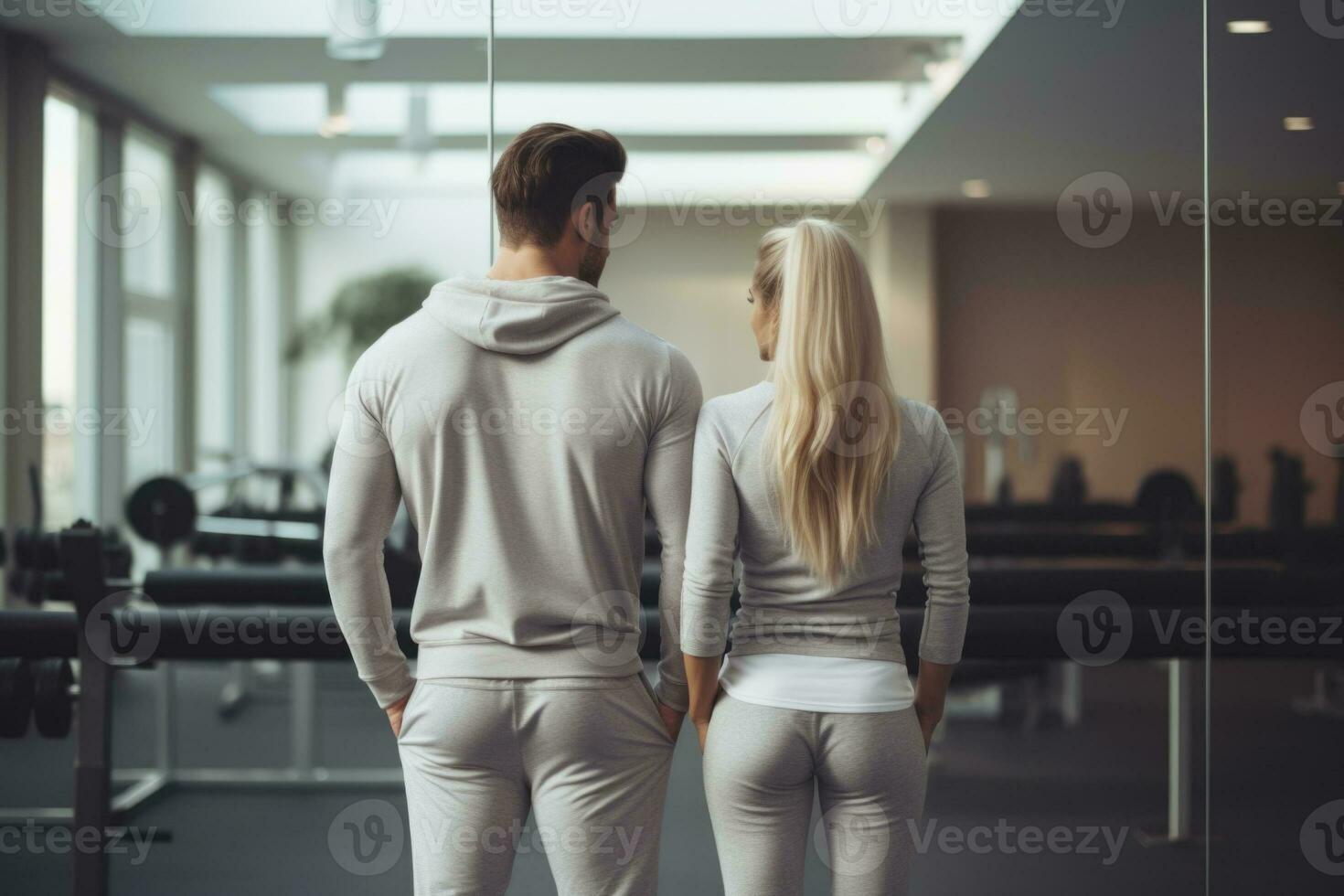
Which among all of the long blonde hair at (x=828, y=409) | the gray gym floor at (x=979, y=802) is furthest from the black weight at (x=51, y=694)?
the long blonde hair at (x=828, y=409)

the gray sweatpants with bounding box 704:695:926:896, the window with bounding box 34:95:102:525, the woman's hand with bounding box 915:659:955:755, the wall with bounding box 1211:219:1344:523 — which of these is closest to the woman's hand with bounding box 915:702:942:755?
the woman's hand with bounding box 915:659:955:755

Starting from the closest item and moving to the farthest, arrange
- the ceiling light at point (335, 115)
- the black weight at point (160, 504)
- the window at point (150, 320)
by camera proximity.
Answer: the ceiling light at point (335, 115) < the black weight at point (160, 504) < the window at point (150, 320)

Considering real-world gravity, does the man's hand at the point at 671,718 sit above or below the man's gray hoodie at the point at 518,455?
below

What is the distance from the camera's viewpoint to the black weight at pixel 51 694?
2.31 m

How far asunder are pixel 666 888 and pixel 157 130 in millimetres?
3089

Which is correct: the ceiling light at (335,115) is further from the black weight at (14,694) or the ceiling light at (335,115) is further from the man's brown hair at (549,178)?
the man's brown hair at (549,178)

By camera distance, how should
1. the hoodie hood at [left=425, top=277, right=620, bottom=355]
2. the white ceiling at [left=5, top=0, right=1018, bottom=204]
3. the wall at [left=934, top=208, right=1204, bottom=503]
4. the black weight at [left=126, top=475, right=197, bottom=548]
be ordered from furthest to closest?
the black weight at [left=126, top=475, right=197, bottom=548] → the wall at [left=934, top=208, right=1204, bottom=503] → the white ceiling at [left=5, top=0, right=1018, bottom=204] → the hoodie hood at [left=425, top=277, right=620, bottom=355]

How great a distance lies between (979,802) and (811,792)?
2.09 metres

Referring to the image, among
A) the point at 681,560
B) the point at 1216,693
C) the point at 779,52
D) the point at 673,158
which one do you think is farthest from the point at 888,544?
the point at 1216,693

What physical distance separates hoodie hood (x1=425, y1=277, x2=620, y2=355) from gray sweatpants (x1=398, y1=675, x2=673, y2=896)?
42 centimetres

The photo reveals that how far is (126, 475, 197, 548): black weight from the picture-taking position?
3.88m

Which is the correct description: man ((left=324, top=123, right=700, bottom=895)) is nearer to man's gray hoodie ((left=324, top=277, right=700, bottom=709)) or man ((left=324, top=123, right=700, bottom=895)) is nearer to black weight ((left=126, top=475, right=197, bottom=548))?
man's gray hoodie ((left=324, top=277, right=700, bottom=709))

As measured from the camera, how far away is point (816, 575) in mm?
1348

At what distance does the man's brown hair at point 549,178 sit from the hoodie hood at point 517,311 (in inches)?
2.9
